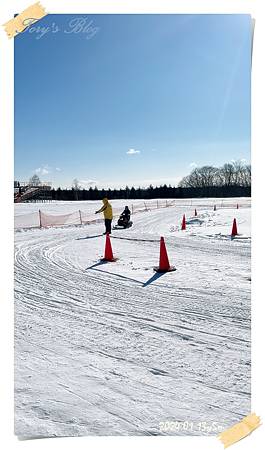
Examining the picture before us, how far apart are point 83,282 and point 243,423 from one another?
116 inches

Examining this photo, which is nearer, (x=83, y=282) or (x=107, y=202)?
(x=83, y=282)

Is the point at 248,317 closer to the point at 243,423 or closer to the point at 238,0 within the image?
the point at 243,423

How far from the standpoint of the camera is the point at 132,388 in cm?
242

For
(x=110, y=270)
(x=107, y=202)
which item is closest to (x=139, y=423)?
(x=110, y=270)

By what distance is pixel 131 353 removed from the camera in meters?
2.77

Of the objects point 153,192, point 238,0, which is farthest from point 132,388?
point 153,192

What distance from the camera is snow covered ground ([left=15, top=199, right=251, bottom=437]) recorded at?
227cm

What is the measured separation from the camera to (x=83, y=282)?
15.7ft

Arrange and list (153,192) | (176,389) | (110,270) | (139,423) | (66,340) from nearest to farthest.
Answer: (139,423), (176,389), (66,340), (110,270), (153,192)

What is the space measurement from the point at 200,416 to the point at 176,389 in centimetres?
23

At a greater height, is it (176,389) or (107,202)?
(107,202)

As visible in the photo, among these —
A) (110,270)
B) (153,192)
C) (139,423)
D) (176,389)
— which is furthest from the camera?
(153,192)

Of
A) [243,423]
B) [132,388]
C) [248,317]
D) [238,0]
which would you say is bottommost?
[243,423]

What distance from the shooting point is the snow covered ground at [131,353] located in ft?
7.45
